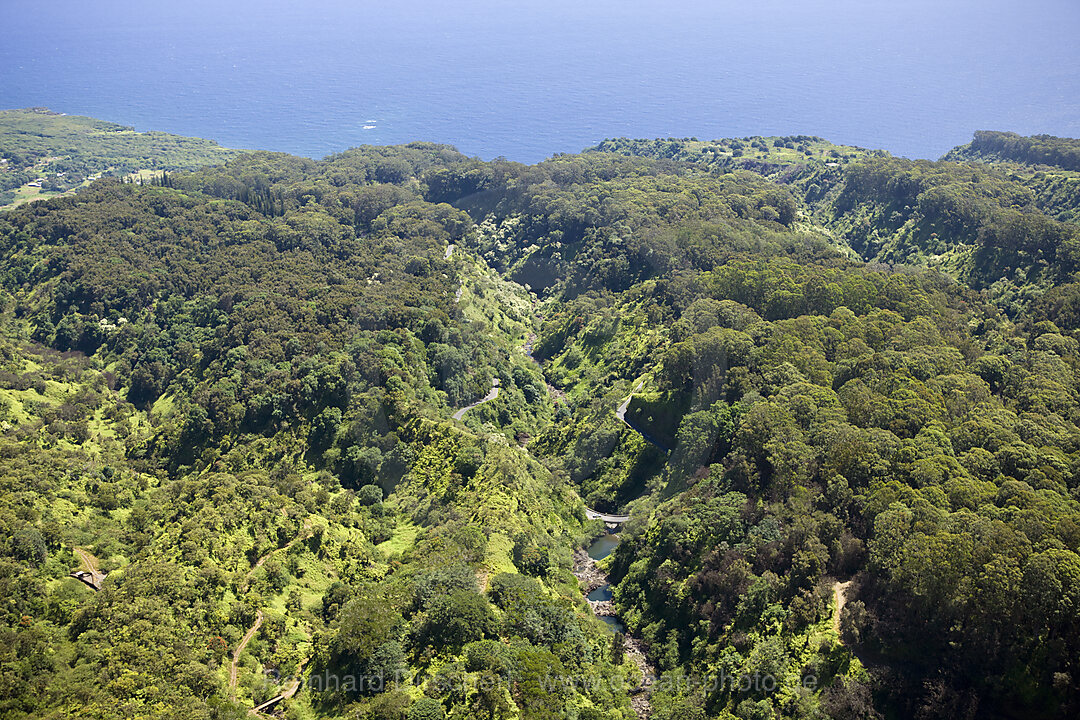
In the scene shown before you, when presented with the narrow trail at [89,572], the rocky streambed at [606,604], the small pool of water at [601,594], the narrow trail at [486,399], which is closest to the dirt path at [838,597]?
the rocky streambed at [606,604]

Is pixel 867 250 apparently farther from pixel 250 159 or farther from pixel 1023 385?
pixel 250 159

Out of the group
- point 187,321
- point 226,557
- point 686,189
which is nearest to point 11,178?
point 187,321

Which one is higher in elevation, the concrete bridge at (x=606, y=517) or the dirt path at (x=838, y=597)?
the dirt path at (x=838, y=597)

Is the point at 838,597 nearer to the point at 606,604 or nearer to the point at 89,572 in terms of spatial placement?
the point at 606,604

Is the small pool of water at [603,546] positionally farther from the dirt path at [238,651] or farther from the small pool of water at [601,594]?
the dirt path at [238,651]

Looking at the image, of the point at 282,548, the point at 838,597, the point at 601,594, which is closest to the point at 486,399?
the point at 601,594

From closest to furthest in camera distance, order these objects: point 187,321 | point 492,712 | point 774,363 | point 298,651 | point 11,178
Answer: point 492,712
point 298,651
point 774,363
point 187,321
point 11,178
